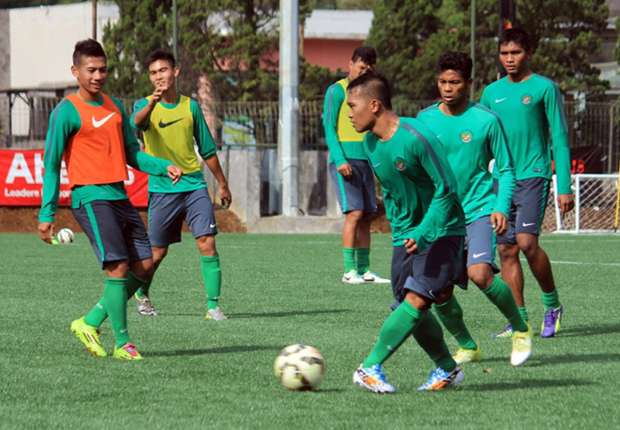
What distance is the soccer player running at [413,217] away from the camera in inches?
274

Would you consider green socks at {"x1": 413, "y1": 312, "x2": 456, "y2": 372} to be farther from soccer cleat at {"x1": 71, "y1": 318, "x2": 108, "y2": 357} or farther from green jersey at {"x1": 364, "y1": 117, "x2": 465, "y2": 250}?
soccer cleat at {"x1": 71, "y1": 318, "x2": 108, "y2": 357}

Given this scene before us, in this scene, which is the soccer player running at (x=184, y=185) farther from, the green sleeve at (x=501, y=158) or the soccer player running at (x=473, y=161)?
the green sleeve at (x=501, y=158)

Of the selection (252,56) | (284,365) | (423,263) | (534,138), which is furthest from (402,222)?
(252,56)

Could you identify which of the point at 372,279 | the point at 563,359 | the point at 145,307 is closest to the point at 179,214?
the point at 145,307

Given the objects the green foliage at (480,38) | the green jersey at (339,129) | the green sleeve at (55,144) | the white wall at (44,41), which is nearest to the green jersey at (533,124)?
the green sleeve at (55,144)

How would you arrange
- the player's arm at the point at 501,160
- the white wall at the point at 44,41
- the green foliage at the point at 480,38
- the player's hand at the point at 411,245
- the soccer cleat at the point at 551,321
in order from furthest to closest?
1. the white wall at the point at 44,41
2. the green foliage at the point at 480,38
3. the soccer cleat at the point at 551,321
4. the player's arm at the point at 501,160
5. the player's hand at the point at 411,245

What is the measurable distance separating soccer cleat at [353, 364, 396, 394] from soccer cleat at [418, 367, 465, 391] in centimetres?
22

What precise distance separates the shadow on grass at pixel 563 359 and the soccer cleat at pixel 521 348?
0.20m

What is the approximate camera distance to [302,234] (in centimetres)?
2583

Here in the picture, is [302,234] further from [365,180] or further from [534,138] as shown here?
[534,138]

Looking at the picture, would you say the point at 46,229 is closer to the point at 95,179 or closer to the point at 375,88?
the point at 95,179

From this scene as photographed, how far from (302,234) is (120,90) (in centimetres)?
1496

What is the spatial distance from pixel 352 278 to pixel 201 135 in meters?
3.66

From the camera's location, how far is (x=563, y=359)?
339 inches
